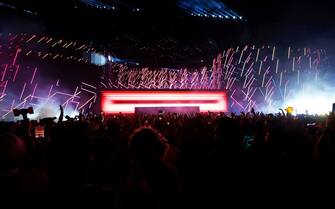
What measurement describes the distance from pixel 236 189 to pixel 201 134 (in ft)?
9.08

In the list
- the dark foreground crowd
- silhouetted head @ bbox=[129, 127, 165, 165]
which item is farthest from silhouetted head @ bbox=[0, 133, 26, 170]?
silhouetted head @ bbox=[129, 127, 165, 165]

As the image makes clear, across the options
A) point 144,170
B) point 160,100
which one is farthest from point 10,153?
point 160,100

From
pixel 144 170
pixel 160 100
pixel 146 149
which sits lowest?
pixel 144 170

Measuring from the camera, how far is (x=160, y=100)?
Result: 2527 cm

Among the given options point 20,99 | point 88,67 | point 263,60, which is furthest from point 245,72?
point 20,99

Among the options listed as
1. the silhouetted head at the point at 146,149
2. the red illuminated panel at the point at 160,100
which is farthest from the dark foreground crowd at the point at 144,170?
the red illuminated panel at the point at 160,100

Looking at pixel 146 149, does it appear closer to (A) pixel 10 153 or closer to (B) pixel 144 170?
(B) pixel 144 170

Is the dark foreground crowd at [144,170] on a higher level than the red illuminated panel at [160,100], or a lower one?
lower

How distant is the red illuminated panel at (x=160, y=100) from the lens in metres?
23.4

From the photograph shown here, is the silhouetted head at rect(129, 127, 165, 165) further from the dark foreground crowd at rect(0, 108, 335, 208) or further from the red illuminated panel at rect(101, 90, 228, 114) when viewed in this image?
the red illuminated panel at rect(101, 90, 228, 114)

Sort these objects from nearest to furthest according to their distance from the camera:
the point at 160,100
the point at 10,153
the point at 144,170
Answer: the point at 144,170 < the point at 10,153 < the point at 160,100

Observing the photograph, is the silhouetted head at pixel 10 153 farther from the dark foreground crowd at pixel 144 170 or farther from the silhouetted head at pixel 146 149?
the silhouetted head at pixel 146 149

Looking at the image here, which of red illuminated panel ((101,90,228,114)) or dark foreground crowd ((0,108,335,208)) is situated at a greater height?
red illuminated panel ((101,90,228,114))

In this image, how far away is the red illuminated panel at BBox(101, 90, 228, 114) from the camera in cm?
2343
